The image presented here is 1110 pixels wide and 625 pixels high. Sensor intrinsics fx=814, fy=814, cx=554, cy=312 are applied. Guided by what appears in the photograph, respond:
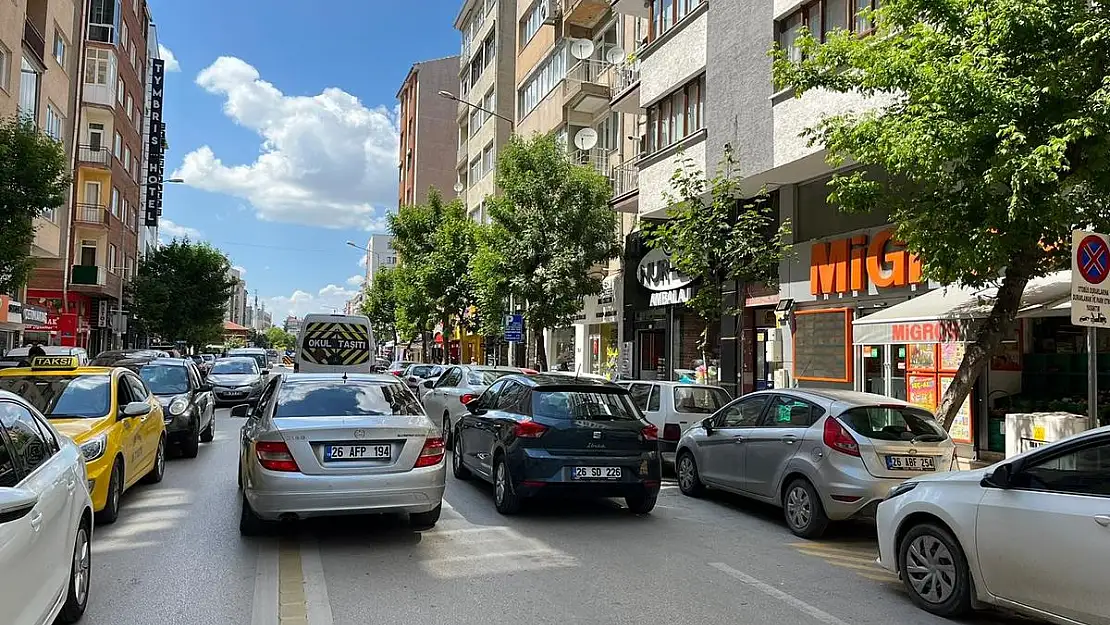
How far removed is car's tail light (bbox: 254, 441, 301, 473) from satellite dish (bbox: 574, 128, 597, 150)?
22.4 meters

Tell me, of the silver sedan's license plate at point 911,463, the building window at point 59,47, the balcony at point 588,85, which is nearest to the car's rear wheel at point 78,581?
the silver sedan's license plate at point 911,463

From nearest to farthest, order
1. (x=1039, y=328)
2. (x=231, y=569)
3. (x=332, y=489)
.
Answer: (x=231, y=569) < (x=332, y=489) < (x=1039, y=328)

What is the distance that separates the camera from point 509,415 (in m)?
9.04

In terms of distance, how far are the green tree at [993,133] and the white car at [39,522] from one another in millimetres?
8001

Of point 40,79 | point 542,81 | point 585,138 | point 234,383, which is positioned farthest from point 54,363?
point 542,81

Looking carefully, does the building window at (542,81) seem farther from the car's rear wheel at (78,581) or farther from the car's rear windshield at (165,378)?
the car's rear wheel at (78,581)

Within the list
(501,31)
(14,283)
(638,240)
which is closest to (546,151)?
(638,240)

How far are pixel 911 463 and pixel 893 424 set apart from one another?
16.8 inches

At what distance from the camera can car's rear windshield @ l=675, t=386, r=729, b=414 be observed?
1255 centimetres

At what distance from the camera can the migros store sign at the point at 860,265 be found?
14.7 metres

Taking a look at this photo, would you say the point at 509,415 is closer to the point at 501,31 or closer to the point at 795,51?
the point at 795,51

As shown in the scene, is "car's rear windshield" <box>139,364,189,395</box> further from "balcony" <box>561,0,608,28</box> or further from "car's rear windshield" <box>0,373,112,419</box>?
"balcony" <box>561,0,608,28</box>

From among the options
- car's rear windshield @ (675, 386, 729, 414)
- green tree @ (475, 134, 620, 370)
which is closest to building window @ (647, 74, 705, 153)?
green tree @ (475, 134, 620, 370)

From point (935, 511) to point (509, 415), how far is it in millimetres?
4634
